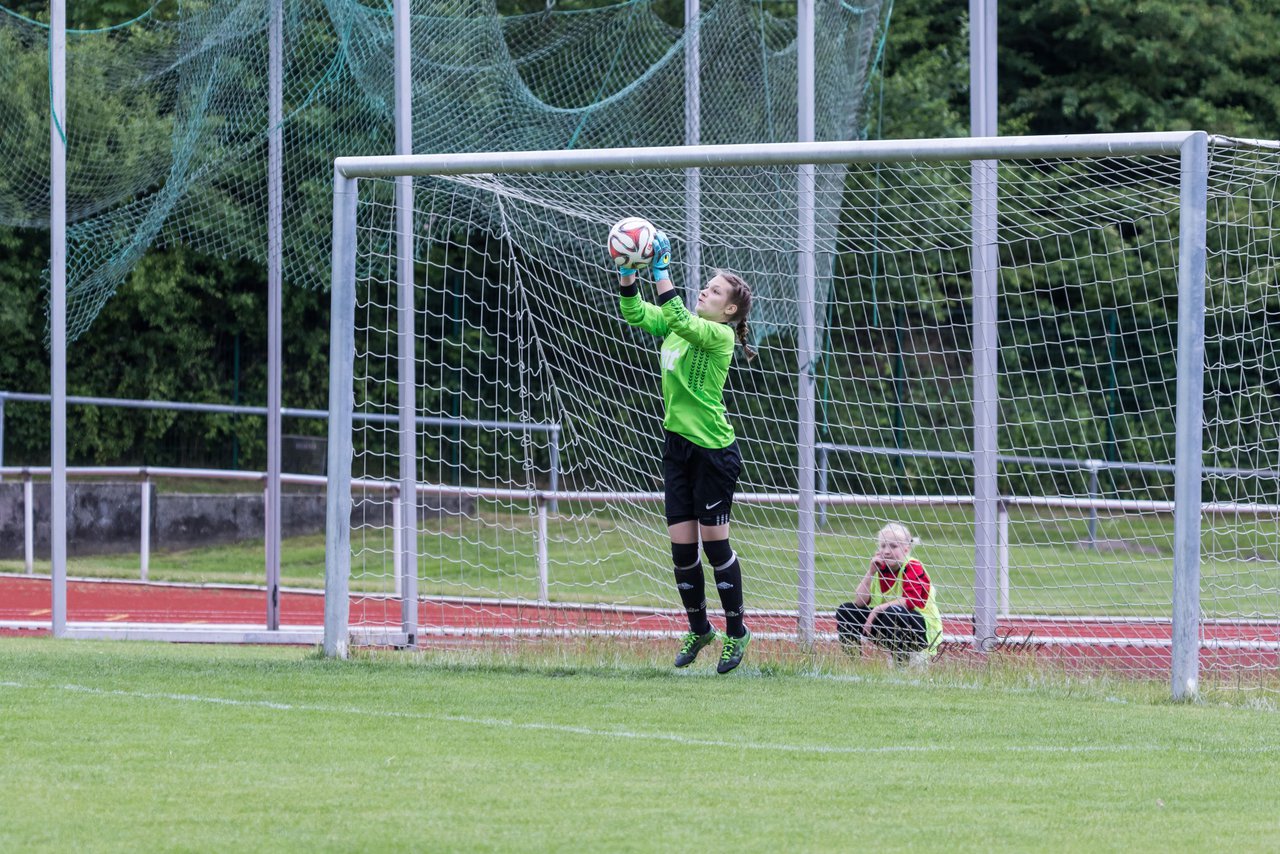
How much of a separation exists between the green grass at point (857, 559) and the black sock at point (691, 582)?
219cm

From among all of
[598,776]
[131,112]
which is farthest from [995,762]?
[131,112]

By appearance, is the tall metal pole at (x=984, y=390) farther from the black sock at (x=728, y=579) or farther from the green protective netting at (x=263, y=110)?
the black sock at (x=728, y=579)

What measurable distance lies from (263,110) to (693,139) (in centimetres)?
301

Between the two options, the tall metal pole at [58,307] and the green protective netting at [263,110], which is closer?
the tall metal pole at [58,307]

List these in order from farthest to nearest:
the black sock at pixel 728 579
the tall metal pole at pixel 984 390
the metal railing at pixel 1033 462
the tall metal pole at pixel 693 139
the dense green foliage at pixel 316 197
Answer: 1. the dense green foliage at pixel 316 197
2. the tall metal pole at pixel 693 139
3. the metal railing at pixel 1033 462
4. the tall metal pole at pixel 984 390
5. the black sock at pixel 728 579

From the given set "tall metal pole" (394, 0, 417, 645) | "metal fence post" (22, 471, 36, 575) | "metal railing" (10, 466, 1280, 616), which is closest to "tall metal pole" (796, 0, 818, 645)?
"metal railing" (10, 466, 1280, 616)

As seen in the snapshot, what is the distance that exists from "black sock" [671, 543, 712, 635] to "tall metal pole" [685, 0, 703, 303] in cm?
281

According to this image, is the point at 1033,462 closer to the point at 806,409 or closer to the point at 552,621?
the point at 806,409

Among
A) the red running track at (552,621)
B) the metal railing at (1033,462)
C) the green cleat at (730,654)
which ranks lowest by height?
the red running track at (552,621)

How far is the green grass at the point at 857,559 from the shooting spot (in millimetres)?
10891

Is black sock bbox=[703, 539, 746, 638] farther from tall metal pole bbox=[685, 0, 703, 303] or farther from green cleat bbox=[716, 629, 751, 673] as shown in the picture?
tall metal pole bbox=[685, 0, 703, 303]

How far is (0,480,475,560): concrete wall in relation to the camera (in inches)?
663

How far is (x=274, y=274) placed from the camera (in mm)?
11719

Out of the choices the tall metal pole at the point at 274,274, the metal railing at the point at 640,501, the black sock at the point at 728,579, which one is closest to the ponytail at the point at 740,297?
the black sock at the point at 728,579
